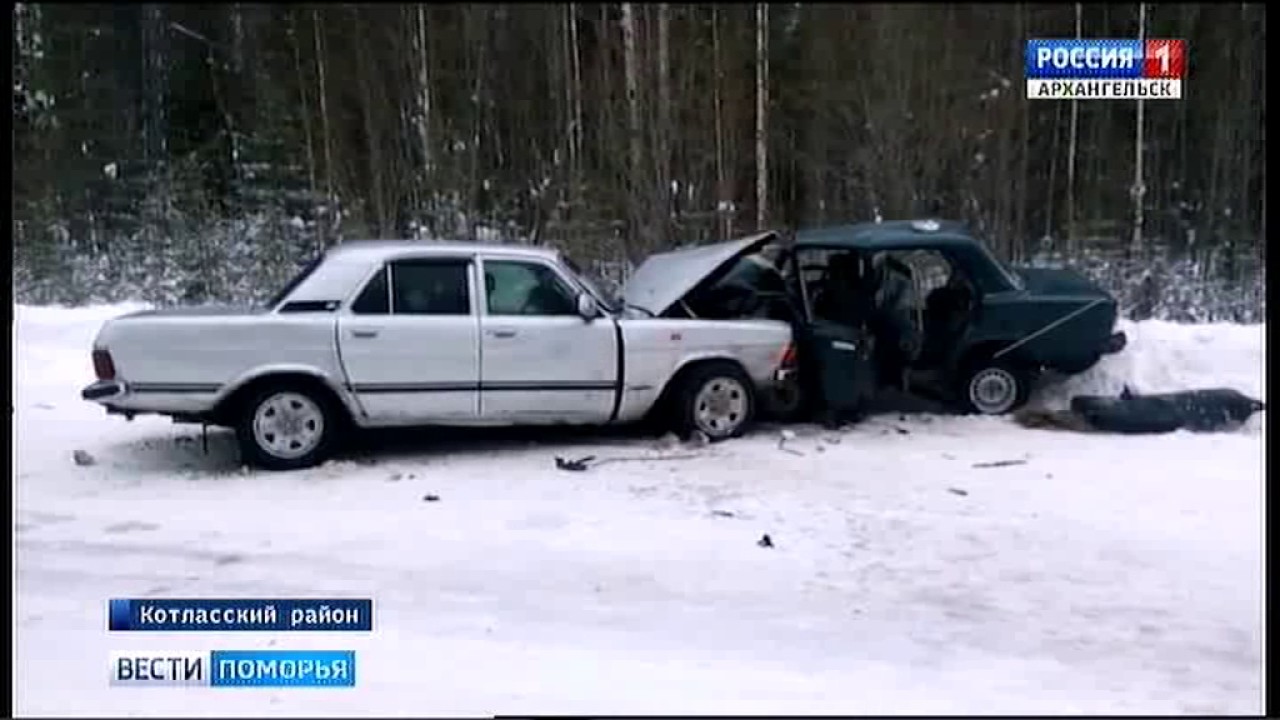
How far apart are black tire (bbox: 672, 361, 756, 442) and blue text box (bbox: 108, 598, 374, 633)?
363 centimetres

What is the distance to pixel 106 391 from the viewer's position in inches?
239

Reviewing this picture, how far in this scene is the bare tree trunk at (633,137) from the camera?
9.27 metres

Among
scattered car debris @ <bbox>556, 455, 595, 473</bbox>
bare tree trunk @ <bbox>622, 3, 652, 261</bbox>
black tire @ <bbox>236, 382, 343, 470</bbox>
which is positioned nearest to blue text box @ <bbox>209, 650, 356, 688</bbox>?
scattered car debris @ <bbox>556, 455, 595, 473</bbox>

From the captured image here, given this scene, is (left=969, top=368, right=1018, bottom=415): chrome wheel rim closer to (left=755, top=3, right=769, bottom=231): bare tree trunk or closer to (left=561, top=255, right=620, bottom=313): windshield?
(left=755, top=3, right=769, bottom=231): bare tree trunk

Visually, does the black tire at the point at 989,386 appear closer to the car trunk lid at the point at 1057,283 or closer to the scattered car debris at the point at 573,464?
the car trunk lid at the point at 1057,283

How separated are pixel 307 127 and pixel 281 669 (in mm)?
6720

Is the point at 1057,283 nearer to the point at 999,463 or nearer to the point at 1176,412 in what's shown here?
the point at 1176,412

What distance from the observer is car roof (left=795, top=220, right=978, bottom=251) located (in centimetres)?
782

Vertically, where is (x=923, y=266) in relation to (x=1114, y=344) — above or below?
above

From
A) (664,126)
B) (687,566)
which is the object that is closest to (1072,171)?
(687,566)

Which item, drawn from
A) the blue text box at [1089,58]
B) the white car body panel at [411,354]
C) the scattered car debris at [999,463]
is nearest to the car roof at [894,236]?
the white car body panel at [411,354]

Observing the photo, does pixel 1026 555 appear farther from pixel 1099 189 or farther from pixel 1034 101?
pixel 1099 189

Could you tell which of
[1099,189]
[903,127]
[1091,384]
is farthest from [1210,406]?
[903,127]

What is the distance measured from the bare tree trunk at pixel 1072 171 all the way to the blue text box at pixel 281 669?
368 cm
